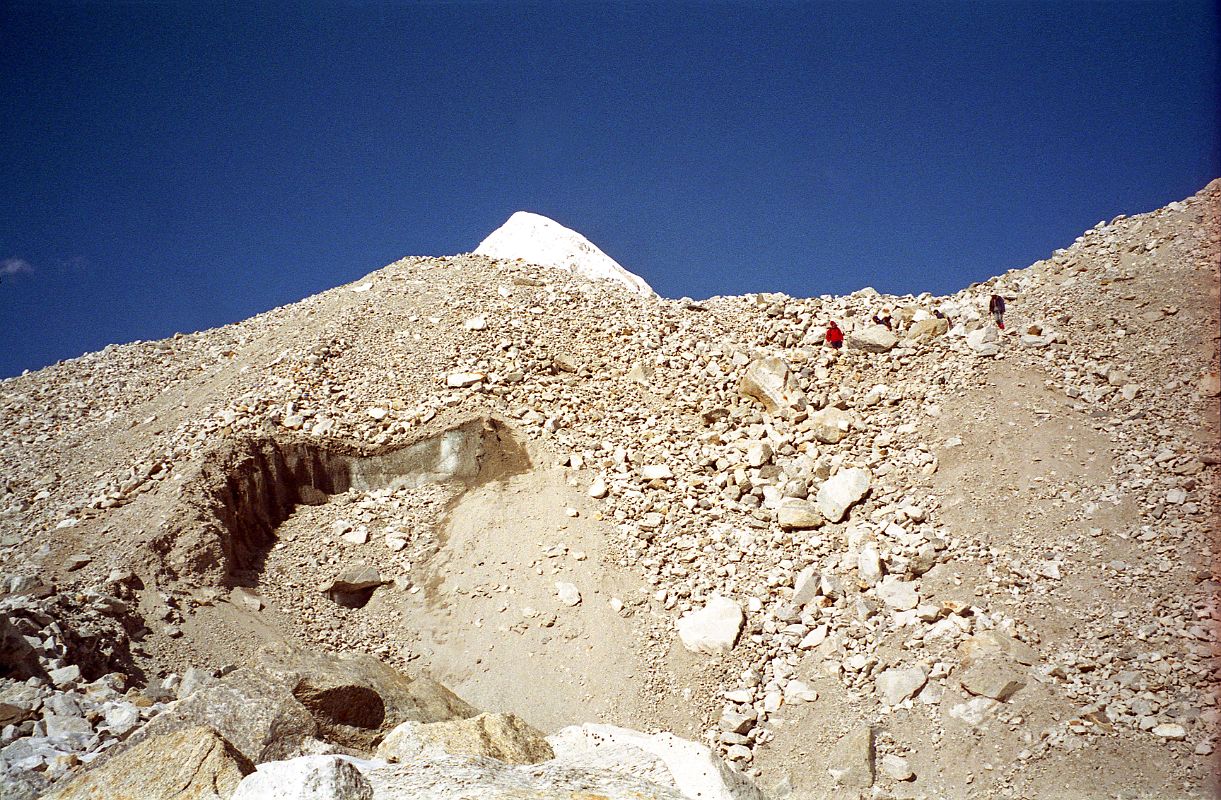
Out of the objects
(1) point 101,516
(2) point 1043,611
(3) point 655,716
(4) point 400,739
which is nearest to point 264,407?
(1) point 101,516

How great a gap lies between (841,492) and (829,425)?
1754 mm

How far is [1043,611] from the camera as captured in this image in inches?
346

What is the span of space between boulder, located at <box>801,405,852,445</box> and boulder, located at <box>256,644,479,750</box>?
24.4 feet

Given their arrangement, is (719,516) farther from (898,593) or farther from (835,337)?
(835,337)

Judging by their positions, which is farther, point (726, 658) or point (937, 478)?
point (937, 478)

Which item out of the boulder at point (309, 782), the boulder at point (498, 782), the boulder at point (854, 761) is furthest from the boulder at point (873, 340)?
the boulder at point (309, 782)

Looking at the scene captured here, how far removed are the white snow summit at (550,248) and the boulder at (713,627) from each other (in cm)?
1466

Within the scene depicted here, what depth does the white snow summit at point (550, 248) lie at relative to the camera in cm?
2427

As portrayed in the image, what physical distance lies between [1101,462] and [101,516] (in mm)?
14921

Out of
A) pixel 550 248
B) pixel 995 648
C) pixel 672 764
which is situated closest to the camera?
pixel 672 764

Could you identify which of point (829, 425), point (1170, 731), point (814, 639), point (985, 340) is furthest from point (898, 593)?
point (985, 340)

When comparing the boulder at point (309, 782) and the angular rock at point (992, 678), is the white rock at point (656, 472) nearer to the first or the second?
the angular rock at point (992, 678)

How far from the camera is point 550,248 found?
24.6 metres

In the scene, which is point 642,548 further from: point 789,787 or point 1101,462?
point 1101,462
